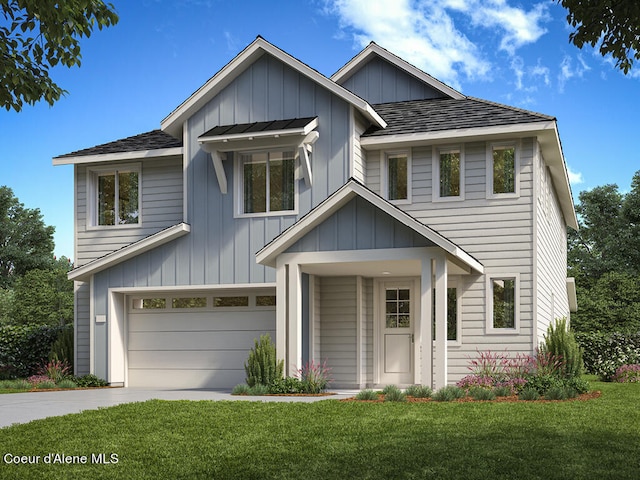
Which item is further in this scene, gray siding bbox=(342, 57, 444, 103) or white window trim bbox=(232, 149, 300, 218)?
gray siding bbox=(342, 57, 444, 103)

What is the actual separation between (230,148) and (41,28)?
8.40 metres

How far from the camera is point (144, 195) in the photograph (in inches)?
814

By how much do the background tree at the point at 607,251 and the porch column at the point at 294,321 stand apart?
70.4 feet

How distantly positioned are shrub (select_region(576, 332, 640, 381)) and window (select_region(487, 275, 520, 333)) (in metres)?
6.44

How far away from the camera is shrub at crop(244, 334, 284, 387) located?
1625 cm

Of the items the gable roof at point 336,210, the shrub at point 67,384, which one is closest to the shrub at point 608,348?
the gable roof at point 336,210

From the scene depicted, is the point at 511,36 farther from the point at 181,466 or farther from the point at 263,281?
the point at 181,466

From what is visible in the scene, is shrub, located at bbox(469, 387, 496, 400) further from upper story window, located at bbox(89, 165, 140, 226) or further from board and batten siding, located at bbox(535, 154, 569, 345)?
upper story window, located at bbox(89, 165, 140, 226)

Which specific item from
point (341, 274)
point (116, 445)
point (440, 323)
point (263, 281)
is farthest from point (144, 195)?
point (116, 445)

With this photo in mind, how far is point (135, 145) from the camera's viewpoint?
20797 mm

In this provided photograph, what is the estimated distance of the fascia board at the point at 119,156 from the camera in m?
20.0

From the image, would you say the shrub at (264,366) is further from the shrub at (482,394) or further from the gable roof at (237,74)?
the gable roof at (237,74)

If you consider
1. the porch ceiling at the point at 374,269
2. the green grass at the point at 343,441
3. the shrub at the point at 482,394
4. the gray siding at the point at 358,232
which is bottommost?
the shrub at the point at 482,394

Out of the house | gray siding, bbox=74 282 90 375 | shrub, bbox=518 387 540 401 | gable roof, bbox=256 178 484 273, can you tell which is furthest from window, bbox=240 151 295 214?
shrub, bbox=518 387 540 401
